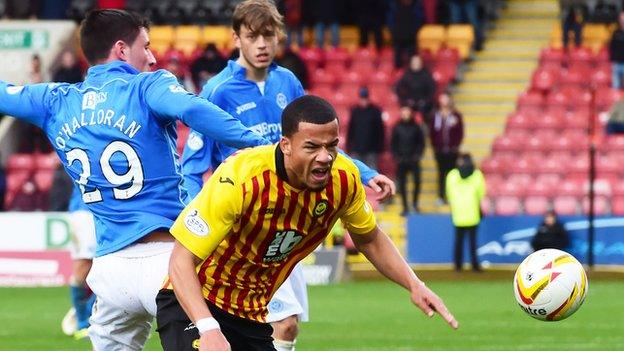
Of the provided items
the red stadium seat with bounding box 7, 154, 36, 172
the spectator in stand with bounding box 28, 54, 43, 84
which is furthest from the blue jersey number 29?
the spectator in stand with bounding box 28, 54, 43, 84

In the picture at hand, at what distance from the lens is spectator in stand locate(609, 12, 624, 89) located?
82.9ft

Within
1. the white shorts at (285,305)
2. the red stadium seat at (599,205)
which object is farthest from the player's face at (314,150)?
the red stadium seat at (599,205)

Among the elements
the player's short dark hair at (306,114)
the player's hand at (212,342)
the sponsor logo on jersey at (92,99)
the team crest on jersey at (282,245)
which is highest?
the player's short dark hair at (306,114)

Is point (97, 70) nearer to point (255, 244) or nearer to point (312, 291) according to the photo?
point (255, 244)

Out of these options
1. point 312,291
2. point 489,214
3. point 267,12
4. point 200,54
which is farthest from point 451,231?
point 267,12

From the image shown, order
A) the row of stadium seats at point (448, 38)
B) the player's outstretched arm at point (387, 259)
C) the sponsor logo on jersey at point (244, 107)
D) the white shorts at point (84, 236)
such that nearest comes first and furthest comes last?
the player's outstretched arm at point (387, 259)
the sponsor logo on jersey at point (244, 107)
the white shorts at point (84, 236)
the row of stadium seats at point (448, 38)

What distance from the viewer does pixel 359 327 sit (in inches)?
584

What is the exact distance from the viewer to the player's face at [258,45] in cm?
862

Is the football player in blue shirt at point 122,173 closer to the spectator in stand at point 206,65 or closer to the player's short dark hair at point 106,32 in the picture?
the player's short dark hair at point 106,32

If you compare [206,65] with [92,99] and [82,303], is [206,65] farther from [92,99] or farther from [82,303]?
[92,99]

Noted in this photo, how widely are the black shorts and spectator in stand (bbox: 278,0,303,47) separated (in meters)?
21.4

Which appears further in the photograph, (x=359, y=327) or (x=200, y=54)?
(x=200, y=54)

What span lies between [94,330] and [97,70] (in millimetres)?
1265

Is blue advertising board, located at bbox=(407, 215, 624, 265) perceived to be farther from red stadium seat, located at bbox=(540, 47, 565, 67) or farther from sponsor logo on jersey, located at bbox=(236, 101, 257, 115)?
sponsor logo on jersey, located at bbox=(236, 101, 257, 115)
